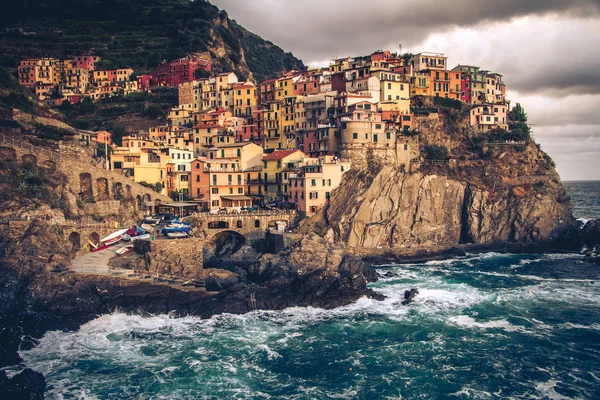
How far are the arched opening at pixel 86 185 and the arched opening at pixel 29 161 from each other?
481 centimetres

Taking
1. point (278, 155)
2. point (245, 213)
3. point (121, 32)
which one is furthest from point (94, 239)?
point (121, 32)

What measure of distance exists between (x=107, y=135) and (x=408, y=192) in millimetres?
45412

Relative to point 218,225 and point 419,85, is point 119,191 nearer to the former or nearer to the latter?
point 218,225

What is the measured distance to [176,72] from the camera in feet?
362

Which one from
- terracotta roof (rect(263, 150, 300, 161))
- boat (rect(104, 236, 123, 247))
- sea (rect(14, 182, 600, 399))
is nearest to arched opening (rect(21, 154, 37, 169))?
boat (rect(104, 236, 123, 247))

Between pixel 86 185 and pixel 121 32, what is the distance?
3524 inches

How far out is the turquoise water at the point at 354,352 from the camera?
30.7 metres

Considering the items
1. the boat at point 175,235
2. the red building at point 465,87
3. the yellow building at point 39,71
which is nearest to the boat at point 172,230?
the boat at point 175,235

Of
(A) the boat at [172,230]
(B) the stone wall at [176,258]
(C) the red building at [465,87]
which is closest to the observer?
(B) the stone wall at [176,258]

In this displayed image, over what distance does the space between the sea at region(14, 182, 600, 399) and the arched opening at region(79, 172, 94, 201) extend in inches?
871

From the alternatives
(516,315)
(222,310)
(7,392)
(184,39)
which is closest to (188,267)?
(222,310)

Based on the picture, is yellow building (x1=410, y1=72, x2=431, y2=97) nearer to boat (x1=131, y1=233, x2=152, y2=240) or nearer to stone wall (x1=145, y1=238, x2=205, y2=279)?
stone wall (x1=145, y1=238, x2=205, y2=279)

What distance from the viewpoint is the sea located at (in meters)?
30.6

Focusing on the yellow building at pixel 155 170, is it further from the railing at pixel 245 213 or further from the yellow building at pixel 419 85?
the yellow building at pixel 419 85
